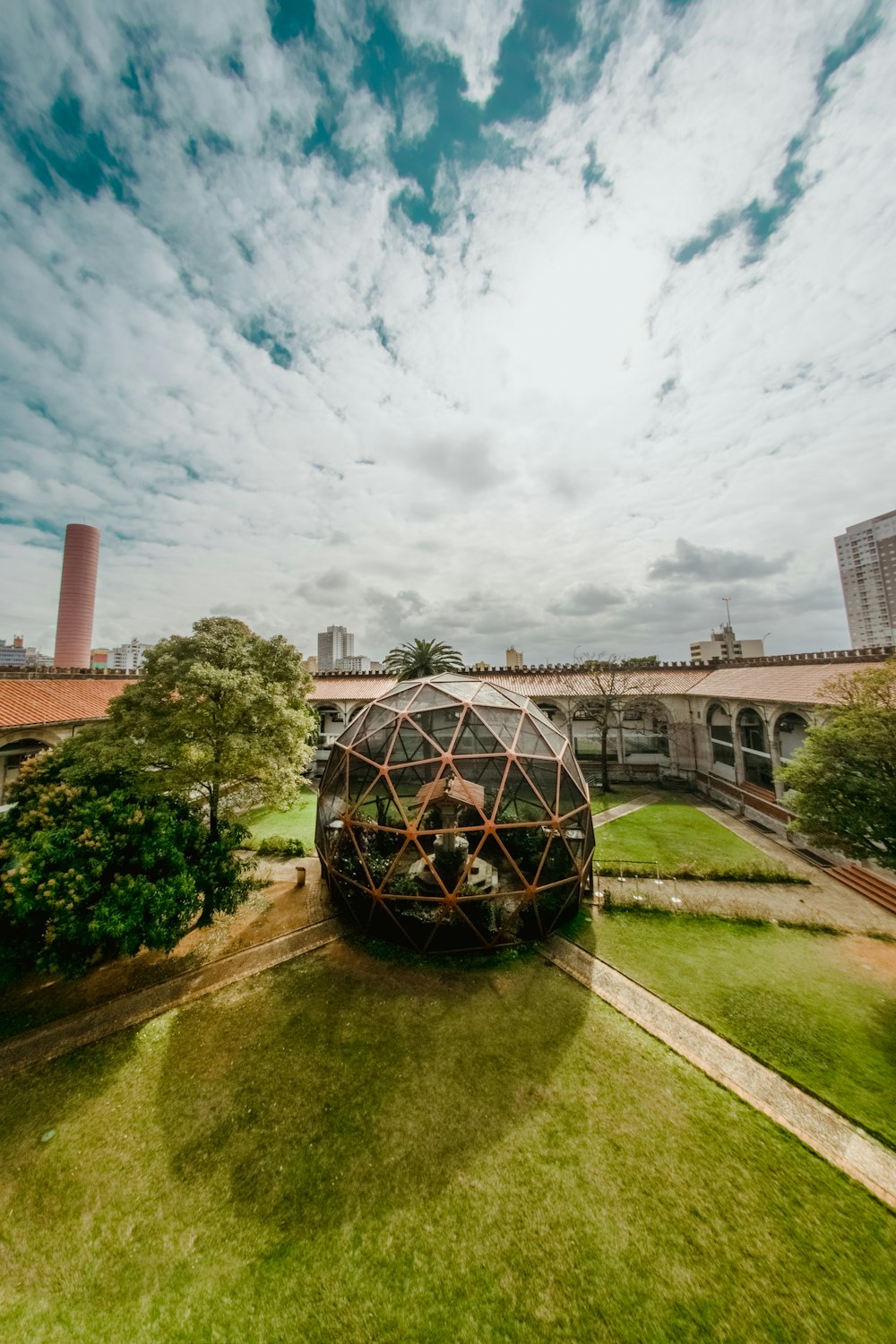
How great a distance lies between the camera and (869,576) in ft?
385

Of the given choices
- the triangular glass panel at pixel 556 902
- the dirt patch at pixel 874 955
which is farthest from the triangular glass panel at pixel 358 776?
the dirt patch at pixel 874 955

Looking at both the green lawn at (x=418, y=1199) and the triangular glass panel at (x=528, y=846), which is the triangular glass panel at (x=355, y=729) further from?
the green lawn at (x=418, y=1199)

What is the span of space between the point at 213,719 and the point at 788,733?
26.6 metres

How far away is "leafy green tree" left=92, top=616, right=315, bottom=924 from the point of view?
39.7 ft

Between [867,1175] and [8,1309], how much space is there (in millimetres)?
11425

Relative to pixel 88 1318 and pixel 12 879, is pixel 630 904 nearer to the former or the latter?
pixel 88 1318

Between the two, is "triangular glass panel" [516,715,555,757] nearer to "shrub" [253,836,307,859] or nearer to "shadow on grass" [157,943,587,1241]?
"shadow on grass" [157,943,587,1241]

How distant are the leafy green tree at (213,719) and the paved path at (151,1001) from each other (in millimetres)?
1647

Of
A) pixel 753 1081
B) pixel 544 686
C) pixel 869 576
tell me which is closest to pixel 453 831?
pixel 753 1081

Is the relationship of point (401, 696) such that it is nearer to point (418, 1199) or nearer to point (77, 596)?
point (418, 1199)

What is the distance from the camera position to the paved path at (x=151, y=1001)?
9.10 m

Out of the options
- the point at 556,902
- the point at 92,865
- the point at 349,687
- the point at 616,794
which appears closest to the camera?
the point at 92,865

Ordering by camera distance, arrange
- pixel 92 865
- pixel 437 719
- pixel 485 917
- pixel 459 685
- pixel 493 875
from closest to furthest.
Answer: pixel 92 865
pixel 485 917
pixel 493 875
pixel 437 719
pixel 459 685

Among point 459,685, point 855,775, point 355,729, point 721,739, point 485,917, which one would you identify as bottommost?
point 485,917
